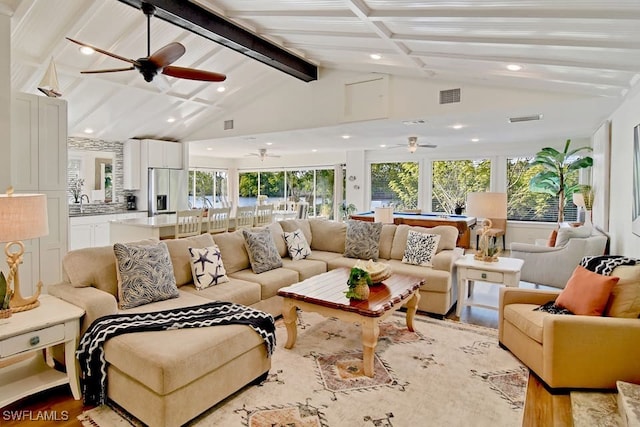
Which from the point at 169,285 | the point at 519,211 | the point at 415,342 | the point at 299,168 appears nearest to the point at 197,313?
the point at 169,285

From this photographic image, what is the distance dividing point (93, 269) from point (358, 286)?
2064 millimetres

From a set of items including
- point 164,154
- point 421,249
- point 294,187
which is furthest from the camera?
point 294,187

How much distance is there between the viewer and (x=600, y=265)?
9.48 feet

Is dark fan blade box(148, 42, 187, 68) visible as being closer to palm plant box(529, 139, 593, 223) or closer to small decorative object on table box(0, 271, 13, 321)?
small decorative object on table box(0, 271, 13, 321)

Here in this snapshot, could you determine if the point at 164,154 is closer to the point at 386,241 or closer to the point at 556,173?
the point at 386,241

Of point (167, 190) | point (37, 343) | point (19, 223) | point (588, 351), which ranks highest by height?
point (167, 190)

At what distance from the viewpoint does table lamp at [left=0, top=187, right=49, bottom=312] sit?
222 centimetres

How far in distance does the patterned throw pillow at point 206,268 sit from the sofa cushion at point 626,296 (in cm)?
314

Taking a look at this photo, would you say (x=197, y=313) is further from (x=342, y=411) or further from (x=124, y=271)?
(x=342, y=411)

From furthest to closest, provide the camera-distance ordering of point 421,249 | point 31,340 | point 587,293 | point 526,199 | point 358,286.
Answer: point 526,199 < point 421,249 < point 358,286 < point 587,293 < point 31,340

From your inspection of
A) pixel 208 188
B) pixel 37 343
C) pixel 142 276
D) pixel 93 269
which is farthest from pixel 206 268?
pixel 208 188

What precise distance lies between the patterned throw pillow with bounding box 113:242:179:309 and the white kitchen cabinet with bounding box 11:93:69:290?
150 centimetres

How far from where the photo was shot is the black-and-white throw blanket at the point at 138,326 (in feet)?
7.52

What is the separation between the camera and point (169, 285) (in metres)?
3.09
